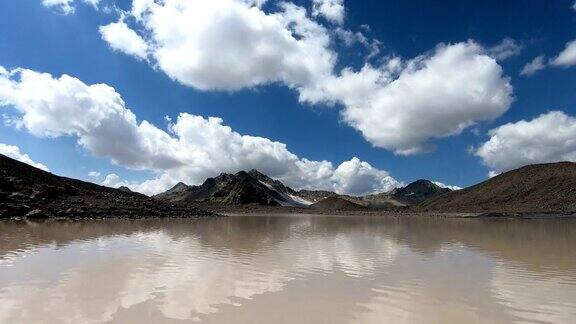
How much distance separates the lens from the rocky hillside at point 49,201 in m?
57.7

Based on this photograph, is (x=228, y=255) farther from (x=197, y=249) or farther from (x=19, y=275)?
(x=19, y=275)

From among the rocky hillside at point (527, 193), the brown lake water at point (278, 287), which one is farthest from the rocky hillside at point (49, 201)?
the rocky hillside at point (527, 193)

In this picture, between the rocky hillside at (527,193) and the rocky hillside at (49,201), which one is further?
the rocky hillside at (527,193)

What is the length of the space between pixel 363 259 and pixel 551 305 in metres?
9.62

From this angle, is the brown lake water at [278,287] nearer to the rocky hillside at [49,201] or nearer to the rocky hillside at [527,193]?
the rocky hillside at [49,201]

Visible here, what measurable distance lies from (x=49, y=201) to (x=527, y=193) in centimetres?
15383

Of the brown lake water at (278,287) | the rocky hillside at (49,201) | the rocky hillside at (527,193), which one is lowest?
the brown lake water at (278,287)

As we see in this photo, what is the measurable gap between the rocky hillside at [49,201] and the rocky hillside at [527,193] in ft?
361

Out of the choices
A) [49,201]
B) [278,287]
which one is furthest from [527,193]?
[278,287]

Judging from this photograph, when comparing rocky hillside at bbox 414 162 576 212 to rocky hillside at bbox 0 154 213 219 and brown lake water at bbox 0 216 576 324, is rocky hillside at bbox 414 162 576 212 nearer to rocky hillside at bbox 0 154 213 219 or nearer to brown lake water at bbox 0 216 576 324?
rocky hillside at bbox 0 154 213 219

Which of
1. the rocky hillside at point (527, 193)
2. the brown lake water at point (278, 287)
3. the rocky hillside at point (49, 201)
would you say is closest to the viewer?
the brown lake water at point (278, 287)

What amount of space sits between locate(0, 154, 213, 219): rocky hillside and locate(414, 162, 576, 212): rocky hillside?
10990 centimetres

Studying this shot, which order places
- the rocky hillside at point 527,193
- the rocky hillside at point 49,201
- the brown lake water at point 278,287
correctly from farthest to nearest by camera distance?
1. the rocky hillside at point 527,193
2. the rocky hillside at point 49,201
3. the brown lake water at point 278,287

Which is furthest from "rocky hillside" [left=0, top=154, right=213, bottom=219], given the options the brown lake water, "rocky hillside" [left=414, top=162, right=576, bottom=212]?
"rocky hillside" [left=414, top=162, right=576, bottom=212]
